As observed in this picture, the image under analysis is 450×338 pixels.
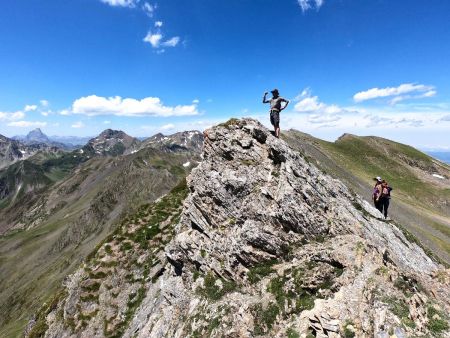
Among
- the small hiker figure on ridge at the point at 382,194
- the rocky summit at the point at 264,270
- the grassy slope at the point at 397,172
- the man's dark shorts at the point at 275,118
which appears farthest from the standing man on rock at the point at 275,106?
the grassy slope at the point at 397,172

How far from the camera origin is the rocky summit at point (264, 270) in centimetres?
1861

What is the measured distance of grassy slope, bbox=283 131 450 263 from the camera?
7450 centimetres

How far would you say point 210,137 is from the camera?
33344 millimetres

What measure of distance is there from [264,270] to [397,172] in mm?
117611

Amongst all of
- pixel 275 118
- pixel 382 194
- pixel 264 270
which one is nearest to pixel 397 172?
pixel 382 194

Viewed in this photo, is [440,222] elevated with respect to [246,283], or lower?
lower

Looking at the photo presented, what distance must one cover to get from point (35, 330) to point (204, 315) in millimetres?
33830

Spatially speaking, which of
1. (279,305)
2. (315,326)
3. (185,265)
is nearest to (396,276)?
(315,326)

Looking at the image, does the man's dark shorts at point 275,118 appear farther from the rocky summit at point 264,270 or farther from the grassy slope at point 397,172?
the grassy slope at point 397,172

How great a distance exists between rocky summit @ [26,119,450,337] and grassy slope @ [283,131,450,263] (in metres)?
44.5

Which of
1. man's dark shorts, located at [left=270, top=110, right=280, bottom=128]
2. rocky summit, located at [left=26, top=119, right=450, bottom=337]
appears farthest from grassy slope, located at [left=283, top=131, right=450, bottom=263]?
rocky summit, located at [left=26, top=119, right=450, bottom=337]

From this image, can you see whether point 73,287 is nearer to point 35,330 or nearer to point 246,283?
point 35,330

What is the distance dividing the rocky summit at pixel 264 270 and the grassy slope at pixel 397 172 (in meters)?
44.5

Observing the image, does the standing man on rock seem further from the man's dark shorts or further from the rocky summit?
the rocky summit
